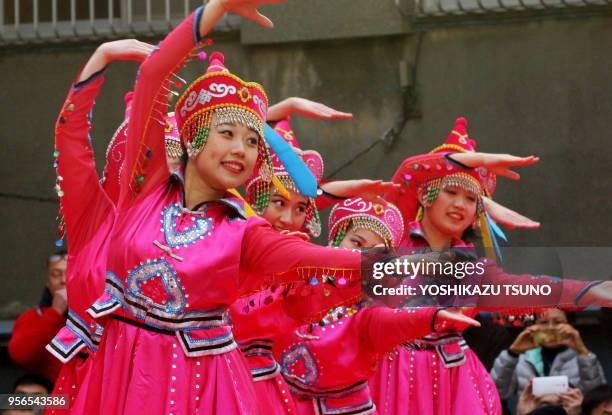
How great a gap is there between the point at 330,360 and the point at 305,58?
3.45m

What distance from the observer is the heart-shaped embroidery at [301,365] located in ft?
17.7

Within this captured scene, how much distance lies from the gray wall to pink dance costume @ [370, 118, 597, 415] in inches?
87.7

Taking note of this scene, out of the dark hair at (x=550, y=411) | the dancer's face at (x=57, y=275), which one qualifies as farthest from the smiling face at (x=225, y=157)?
the dark hair at (x=550, y=411)

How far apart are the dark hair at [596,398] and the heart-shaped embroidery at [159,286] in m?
2.72

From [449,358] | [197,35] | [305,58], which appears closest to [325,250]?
[197,35]

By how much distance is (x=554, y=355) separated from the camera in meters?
7.00

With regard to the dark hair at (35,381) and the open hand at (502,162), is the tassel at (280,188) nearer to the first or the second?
the open hand at (502,162)

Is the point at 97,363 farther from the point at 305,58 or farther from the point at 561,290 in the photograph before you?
the point at 305,58

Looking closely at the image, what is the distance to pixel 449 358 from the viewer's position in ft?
19.5

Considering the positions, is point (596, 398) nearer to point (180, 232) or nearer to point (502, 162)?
point (502, 162)

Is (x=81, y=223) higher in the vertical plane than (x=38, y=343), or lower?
higher

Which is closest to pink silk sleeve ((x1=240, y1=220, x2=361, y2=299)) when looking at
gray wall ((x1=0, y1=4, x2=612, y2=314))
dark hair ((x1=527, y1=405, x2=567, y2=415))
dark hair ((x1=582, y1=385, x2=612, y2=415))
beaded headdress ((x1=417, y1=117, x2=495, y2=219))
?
beaded headdress ((x1=417, y1=117, x2=495, y2=219))

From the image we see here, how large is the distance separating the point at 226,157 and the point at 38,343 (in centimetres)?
177

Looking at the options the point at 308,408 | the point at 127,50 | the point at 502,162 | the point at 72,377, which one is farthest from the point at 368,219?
the point at 127,50
